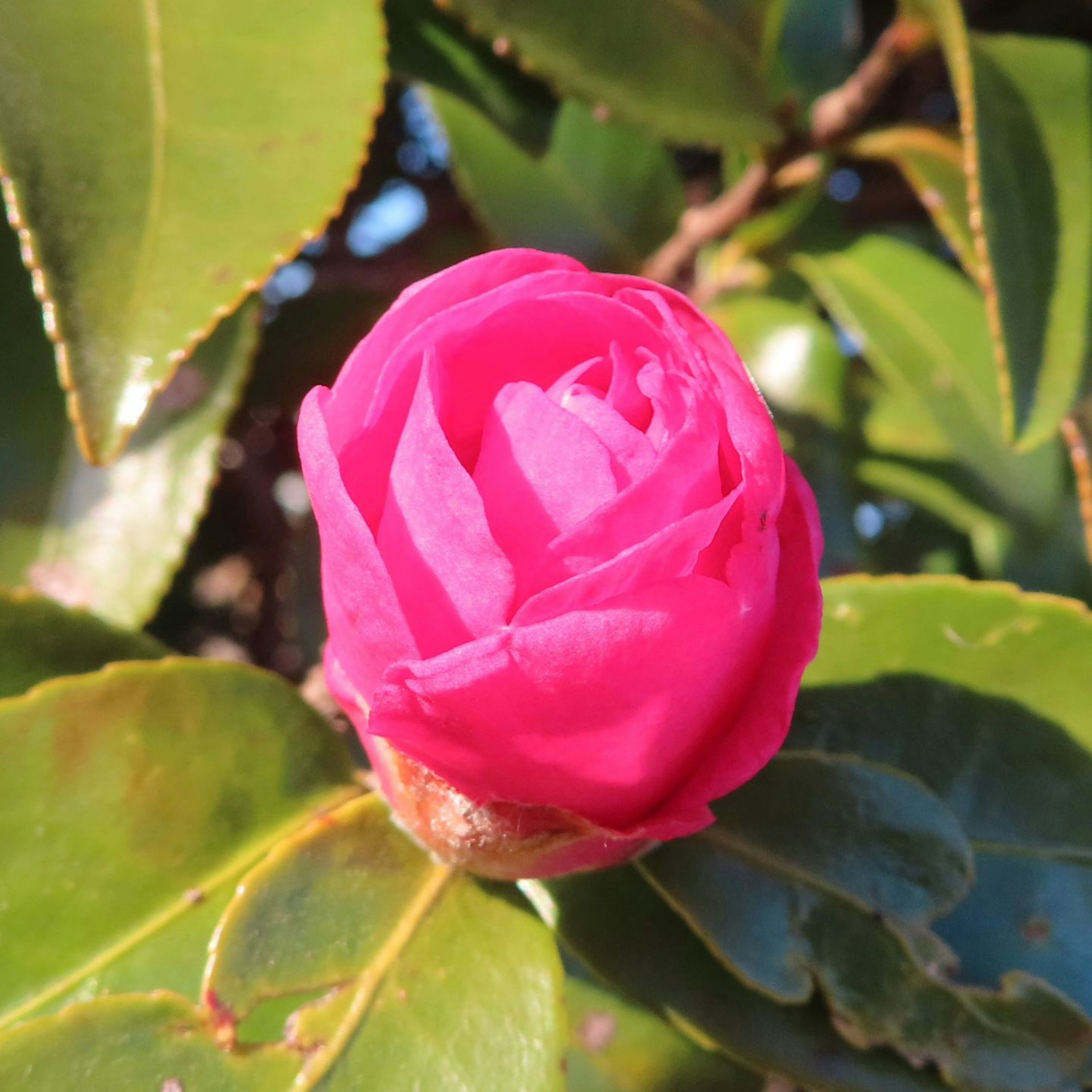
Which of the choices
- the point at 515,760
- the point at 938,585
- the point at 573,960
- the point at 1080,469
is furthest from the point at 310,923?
the point at 1080,469

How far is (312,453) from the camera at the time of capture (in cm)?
38

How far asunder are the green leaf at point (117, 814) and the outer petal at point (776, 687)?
246 mm

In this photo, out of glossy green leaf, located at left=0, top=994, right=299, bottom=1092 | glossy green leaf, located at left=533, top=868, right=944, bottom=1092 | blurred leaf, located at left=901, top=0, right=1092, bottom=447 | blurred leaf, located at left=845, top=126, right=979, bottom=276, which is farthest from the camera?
blurred leaf, located at left=845, top=126, right=979, bottom=276

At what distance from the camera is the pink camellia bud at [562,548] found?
1.17 feet

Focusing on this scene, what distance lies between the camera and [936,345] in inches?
37.0

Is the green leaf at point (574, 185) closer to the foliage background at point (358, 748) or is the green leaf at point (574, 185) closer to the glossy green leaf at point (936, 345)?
the foliage background at point (358, 748)

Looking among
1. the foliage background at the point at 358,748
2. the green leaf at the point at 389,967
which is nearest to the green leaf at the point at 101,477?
the foliage background at the point at 358,748

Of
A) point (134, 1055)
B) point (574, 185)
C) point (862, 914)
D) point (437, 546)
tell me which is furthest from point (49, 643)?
point (574, 185)

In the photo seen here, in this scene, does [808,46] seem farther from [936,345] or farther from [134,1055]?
[134,1055]

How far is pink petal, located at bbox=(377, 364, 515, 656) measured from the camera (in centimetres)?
37

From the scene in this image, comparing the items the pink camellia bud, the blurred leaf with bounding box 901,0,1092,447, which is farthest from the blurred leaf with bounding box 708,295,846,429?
the pink camellia bud

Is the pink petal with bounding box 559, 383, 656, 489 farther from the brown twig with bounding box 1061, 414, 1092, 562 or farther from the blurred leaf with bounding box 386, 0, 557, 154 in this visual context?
the blurred leaf with bounding box 386, 0, 557, 154

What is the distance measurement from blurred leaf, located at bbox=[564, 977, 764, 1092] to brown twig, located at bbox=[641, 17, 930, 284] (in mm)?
664

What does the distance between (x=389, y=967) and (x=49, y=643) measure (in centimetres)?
31
